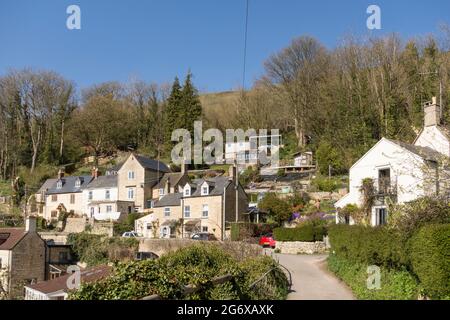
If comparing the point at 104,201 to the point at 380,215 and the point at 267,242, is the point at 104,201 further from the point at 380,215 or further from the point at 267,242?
the point at 380,215

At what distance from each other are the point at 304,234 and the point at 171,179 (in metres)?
24.5

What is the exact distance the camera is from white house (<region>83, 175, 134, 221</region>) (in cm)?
5478

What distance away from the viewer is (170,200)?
4934 cm

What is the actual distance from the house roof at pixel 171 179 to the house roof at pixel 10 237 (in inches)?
635

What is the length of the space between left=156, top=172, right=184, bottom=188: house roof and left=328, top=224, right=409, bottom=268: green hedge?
109 ft

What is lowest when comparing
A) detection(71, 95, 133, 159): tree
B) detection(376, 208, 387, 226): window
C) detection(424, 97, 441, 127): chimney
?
detection(376, 208, 387, 226): window

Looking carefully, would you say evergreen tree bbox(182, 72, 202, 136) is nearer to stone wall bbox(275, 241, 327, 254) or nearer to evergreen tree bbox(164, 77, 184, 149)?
evergreen tree bbox(164, 77, 184, 149)

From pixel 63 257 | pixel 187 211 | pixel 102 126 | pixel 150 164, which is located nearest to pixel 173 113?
pixel 102 126

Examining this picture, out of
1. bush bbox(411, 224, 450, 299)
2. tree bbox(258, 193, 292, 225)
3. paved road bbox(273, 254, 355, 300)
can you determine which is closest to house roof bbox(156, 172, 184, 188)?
tree bbox(258, 193, 292, 225)

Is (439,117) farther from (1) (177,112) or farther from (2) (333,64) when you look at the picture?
(1) (177,112)

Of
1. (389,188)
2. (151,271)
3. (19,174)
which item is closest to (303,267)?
(389,188)

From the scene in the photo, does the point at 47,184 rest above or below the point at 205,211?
above
